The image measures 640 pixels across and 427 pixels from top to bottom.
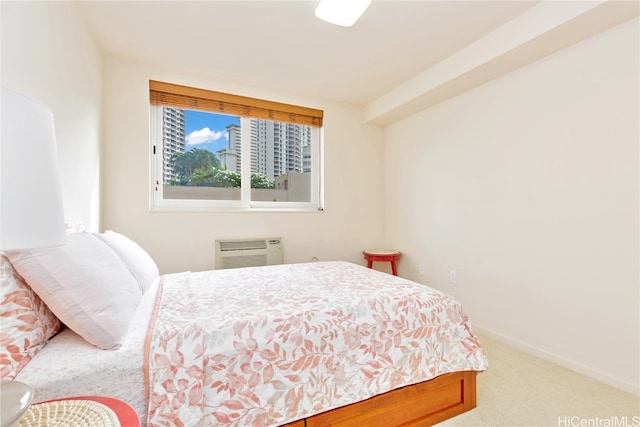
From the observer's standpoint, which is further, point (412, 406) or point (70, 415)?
point (412, 406)

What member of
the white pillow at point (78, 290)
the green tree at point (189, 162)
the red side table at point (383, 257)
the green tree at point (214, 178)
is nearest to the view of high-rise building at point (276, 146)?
the green tree at point (214, 178)

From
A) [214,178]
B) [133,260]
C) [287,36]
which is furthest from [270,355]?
[214,178]

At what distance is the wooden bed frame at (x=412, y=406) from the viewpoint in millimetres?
1271

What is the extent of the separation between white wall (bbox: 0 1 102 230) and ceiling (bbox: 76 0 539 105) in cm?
34

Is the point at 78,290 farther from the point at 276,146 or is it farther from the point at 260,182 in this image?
the point at 276,146

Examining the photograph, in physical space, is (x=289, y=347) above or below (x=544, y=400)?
above

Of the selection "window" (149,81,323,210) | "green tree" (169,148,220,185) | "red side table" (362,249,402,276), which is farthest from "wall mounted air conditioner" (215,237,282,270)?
"red side table" (362,249,402,276)

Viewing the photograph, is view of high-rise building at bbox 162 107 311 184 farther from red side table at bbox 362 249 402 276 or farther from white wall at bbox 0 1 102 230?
red side table at bbox 362 249 402 276

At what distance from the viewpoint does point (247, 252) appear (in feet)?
9.96

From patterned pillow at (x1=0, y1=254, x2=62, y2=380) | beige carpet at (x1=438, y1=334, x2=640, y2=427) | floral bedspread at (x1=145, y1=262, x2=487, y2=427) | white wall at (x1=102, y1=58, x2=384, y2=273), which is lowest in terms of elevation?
beige carpet at (x1=438, y1=334, x2=640, y2=427)

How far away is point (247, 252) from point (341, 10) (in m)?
2.23

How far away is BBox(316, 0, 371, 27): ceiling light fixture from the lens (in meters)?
1.81

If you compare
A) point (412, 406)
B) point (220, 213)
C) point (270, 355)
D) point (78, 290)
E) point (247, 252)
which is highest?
point (220, 213)

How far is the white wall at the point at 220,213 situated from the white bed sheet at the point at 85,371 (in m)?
1.83
